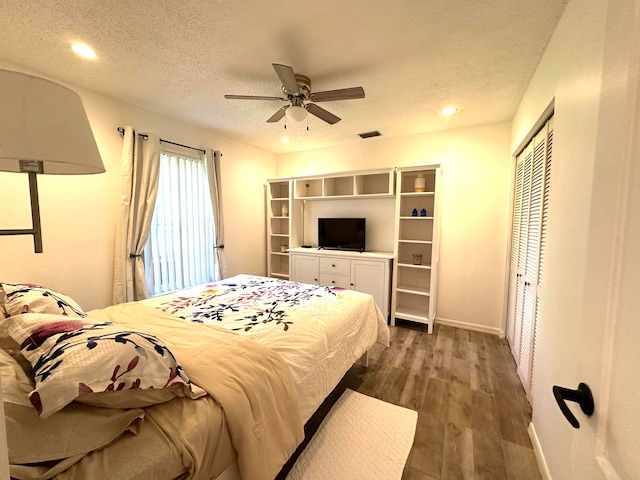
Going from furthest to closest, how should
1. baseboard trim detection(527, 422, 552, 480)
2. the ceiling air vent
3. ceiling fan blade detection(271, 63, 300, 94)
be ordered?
the ceiling air vent < ceiling fan blade detection(271, 63, 300, 94) < baseboard trim detection(527, 422, 552, 480)

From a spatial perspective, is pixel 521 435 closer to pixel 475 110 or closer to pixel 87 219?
pixel 475 110

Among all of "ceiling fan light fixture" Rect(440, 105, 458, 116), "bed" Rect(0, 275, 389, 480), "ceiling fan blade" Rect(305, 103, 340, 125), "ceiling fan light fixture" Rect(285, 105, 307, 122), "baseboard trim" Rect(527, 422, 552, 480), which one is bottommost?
"baseboard trim" Rect(527, 422, 552, 480)

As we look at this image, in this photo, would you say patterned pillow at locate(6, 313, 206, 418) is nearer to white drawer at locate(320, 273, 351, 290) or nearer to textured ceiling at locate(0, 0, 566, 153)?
textured ceiling at locate(0, 0, 566, 153)

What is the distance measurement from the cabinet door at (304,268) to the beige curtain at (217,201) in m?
1.06

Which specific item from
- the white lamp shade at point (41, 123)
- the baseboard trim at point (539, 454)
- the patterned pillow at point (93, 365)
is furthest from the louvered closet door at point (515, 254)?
the white lamp shade at point (41, 123)

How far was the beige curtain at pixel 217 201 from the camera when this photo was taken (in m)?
3.57

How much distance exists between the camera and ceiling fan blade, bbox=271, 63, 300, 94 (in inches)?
67.5

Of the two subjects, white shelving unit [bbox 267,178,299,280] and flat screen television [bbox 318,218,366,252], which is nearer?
flat screen television [bbox 318,218,366,252]

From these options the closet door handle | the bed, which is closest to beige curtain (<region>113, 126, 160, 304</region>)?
the bed

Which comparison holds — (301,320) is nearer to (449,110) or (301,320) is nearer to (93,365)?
(93,365)

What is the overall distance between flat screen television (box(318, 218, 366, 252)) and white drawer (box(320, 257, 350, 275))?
0.95 feet

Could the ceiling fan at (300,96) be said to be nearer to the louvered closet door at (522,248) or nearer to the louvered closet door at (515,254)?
the louvered closet door at (522,248)

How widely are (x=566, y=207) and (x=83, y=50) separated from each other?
10.8 feet

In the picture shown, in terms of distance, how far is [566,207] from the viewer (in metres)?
1.35
